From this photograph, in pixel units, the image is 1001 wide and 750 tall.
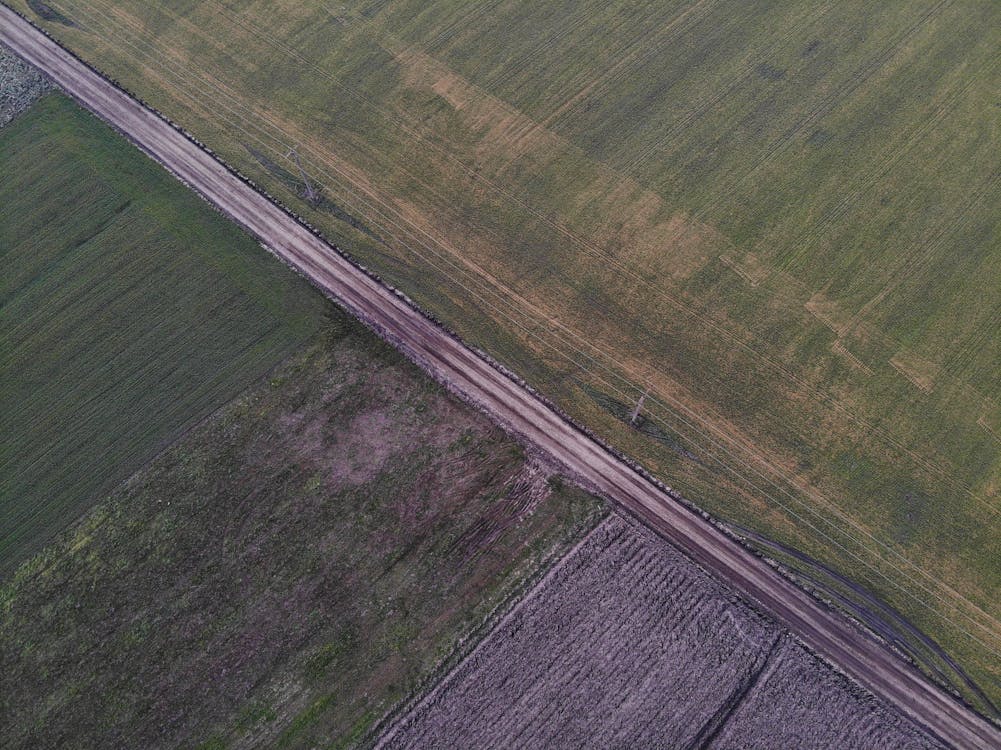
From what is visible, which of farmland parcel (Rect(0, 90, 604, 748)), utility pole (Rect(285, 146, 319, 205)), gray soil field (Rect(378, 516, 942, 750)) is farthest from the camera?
utility pole (Rect(285, 146, 319, 205))

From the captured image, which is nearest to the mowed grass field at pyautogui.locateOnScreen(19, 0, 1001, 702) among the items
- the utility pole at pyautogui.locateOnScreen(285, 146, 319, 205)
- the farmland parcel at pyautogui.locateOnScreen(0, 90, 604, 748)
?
the utility pole at pyautogui.locateOnScreen(285, 146, 319, 205)

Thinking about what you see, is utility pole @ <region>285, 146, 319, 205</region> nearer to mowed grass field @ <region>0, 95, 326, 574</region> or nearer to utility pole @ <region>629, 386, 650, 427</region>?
mowed grass field @ <region>0, 95, 326, 574</region>

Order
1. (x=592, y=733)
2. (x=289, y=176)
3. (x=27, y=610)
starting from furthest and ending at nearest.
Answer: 1. (x=289, y=176)
2. (x=27, y=610)
3. (x=592, y=733)

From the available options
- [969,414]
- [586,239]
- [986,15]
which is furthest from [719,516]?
[986,15]

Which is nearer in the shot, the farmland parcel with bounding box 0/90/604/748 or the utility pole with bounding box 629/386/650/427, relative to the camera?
the farmland parcel with bounding box 0/90/604/748

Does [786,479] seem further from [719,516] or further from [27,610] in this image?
[27,610]

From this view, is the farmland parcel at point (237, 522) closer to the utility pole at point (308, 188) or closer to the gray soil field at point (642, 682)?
the gray soil field at point (642, 682)
